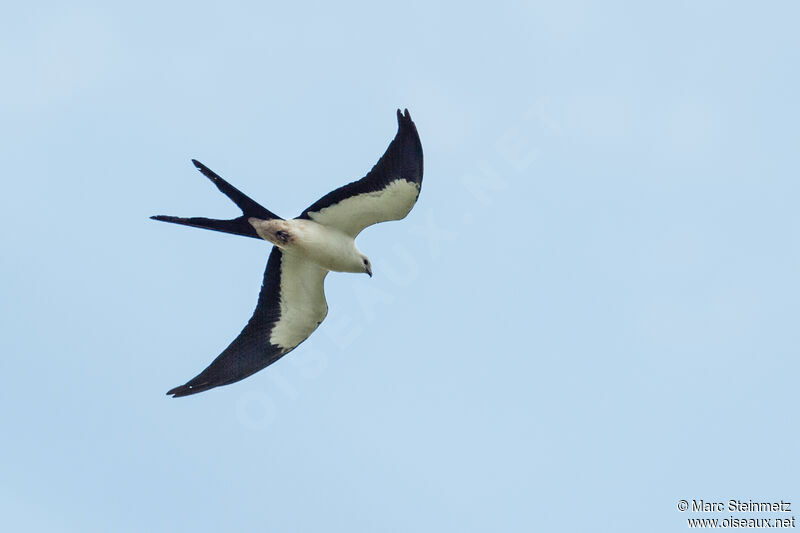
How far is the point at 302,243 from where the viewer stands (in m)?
11.9

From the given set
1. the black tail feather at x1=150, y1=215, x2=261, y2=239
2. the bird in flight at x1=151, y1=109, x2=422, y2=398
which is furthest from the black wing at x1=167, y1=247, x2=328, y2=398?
the black tail feather at x1=150, y1=215, x2=261, y2=239

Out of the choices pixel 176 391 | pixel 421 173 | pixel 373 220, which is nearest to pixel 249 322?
pixel 176 391

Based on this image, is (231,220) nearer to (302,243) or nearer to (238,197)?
(238,197)

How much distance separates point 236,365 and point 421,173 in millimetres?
3355

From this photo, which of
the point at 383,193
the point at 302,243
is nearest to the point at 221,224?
the point at 302,243

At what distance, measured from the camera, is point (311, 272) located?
12430 mm

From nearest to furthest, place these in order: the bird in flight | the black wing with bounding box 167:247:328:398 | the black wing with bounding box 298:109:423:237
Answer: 1. the black wing with bounding box 298:109:423:237
2. the bird in flight
3. the black wing with bounding box 167:247:328:398

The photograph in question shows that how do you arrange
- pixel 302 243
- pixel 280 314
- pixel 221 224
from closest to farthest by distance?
pixel 221 224
pixel 302 243
pixel 280 314

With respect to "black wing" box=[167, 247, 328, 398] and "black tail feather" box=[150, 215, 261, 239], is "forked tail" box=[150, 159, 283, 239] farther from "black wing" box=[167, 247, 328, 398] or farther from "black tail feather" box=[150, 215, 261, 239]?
"black wing" box=[167, 247, 328, 398]

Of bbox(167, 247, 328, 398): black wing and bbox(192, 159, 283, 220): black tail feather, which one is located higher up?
bbox(192, 159, 283, 220): black tail feather

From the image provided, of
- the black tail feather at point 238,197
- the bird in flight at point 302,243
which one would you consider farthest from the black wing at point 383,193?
the black tail feather at point 238,197

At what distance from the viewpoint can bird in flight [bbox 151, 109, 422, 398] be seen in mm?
11219

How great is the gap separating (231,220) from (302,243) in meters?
0.88

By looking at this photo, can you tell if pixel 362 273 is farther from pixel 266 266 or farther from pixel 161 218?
pixel 161 218
